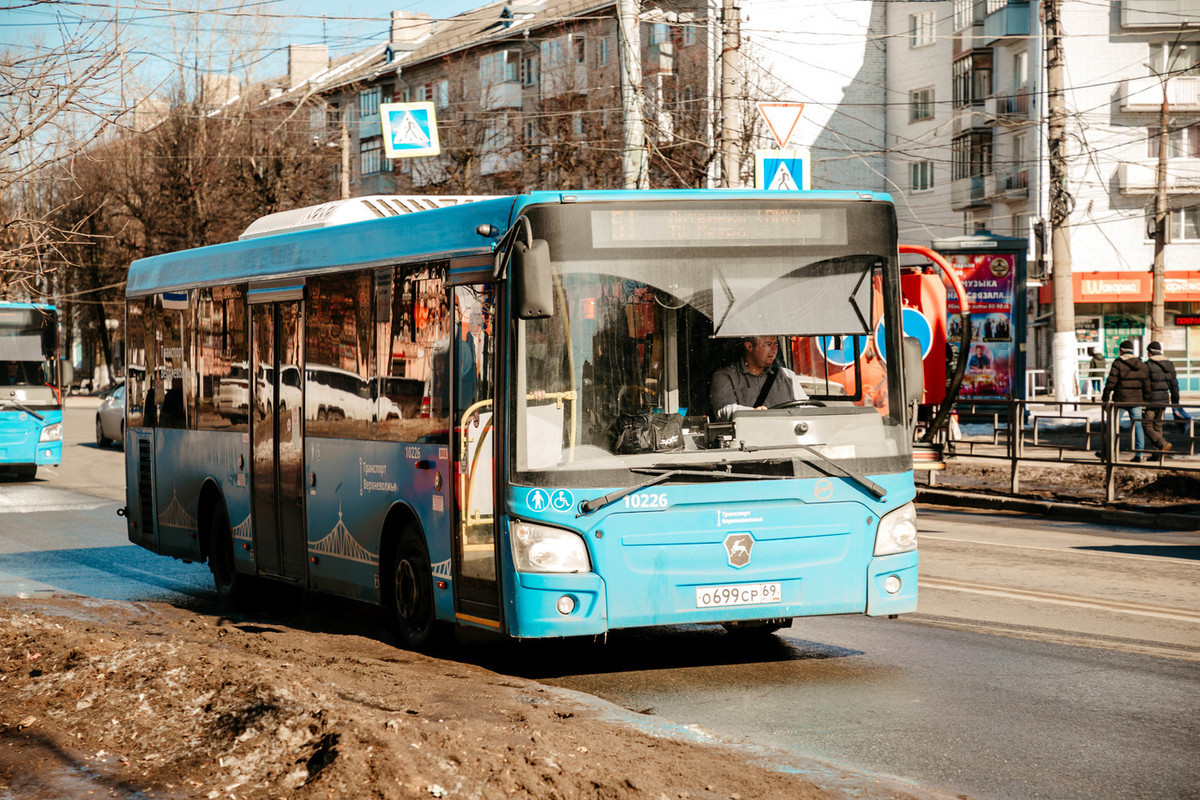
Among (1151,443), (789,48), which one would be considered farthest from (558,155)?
(1151,443)

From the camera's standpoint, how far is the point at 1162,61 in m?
50.6

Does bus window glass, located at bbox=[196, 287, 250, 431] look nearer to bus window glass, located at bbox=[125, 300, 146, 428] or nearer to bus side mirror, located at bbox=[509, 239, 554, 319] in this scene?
bus window glass, located at bbox=[125, 300, 146, 428]

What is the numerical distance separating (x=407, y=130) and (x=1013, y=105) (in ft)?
114

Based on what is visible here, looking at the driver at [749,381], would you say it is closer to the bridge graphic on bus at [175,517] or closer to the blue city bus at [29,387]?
the bridge graphic on bus at [175,517]

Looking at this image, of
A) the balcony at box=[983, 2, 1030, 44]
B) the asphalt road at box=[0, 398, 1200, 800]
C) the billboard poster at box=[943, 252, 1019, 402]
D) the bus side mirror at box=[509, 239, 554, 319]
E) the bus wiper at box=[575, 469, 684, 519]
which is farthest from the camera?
the balcony at box=[983, 2, 1030, 44]

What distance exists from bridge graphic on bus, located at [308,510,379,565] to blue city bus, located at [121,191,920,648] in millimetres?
242

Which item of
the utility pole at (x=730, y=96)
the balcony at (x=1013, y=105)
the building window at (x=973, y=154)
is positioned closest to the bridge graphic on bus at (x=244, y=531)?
the utility pole at (x=730, y=96)

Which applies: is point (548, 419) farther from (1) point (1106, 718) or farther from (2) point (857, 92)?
(2) point (857, 92)

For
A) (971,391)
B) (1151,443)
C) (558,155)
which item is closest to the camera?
(1151,443)

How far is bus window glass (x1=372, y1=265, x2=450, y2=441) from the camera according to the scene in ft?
27.4

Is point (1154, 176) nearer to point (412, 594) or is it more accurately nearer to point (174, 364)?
point (174, 364)

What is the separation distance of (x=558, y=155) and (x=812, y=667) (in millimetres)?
36548

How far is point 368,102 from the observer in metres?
74.0

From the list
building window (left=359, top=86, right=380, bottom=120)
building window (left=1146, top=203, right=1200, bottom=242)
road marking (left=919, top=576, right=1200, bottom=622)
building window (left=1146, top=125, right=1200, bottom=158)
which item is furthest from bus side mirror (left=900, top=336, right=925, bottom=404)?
building window (left=359, top=86, right=380, bottom=120)
